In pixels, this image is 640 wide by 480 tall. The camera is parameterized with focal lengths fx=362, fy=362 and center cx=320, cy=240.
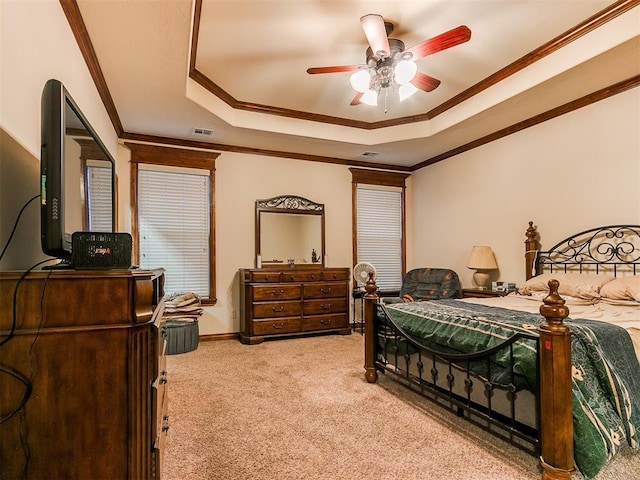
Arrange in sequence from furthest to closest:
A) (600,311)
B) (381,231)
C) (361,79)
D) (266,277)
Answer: (381,231), (266,277), (361,79), (600,311)

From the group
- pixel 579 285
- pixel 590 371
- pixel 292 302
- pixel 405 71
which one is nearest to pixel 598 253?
pixel 579 285

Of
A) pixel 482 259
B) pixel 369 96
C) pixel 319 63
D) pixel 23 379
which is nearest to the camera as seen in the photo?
pixel 23 379

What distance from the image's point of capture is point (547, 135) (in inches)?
152

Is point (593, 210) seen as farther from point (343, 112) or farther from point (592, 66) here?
point (343, 112)

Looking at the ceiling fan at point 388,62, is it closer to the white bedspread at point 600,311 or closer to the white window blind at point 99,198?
the white window blind at point 99,198

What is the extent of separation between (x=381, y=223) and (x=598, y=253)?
2.97 m

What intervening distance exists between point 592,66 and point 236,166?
3.92 metres

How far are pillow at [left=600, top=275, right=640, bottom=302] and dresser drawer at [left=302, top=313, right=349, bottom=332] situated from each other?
2.90 m

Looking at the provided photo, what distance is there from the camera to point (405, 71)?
269cm

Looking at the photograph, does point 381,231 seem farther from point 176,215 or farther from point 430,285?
point 176,215

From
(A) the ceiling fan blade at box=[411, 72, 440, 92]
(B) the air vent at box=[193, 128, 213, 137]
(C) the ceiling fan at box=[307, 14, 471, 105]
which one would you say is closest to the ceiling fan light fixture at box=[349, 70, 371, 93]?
(C) the ceiling fan at box=[307, 14, 471, 105]

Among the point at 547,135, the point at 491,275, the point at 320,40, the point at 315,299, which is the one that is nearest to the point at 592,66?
the point at 547,135

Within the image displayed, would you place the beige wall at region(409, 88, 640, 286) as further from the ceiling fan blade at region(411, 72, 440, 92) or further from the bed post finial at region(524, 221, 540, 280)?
the ceiling fan blade at region(411, 72, 440, 92)

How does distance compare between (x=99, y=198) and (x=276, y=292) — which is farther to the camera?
(x=276, y=292)
